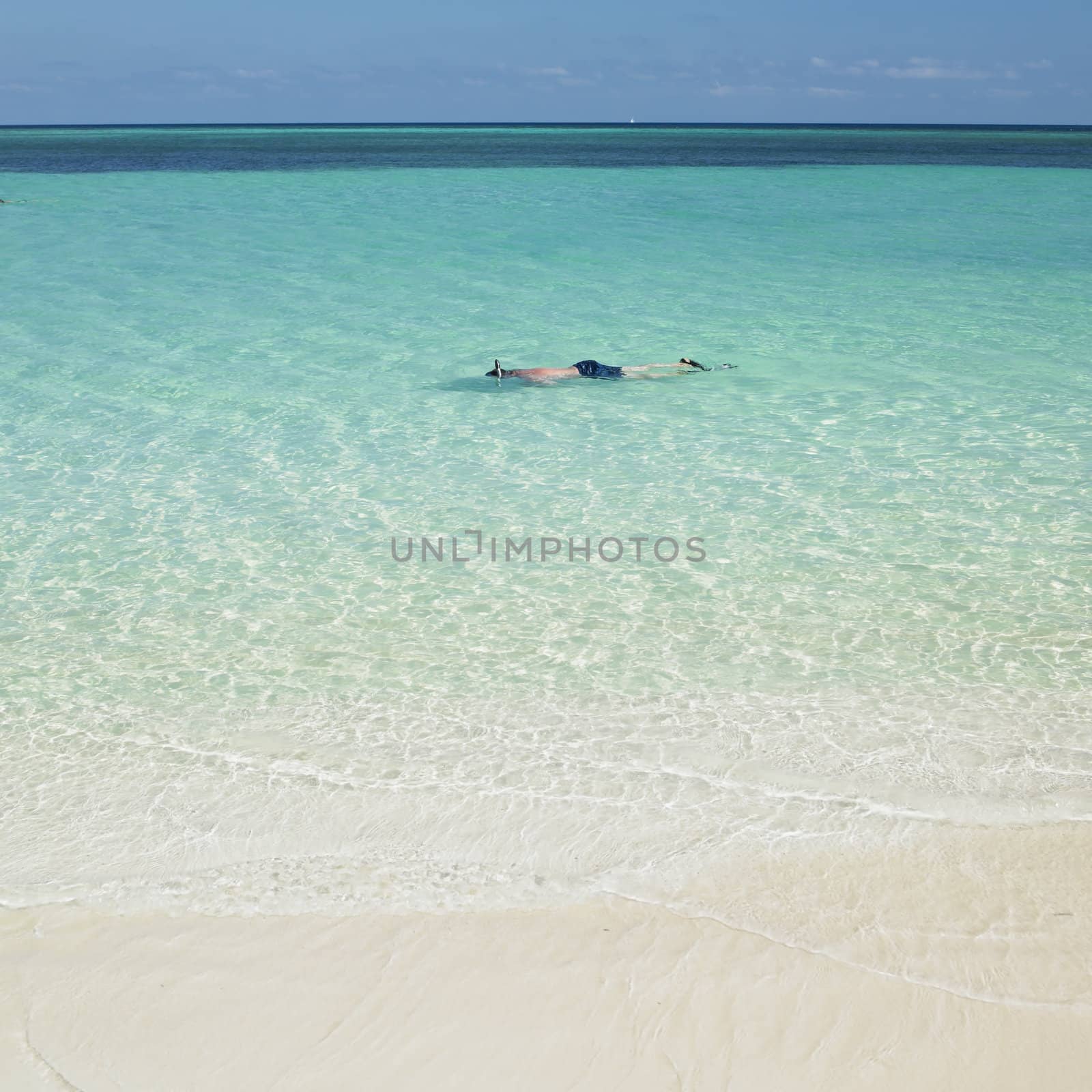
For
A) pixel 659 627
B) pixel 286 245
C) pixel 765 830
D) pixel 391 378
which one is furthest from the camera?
pixel 286 245

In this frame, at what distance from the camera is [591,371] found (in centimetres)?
1201

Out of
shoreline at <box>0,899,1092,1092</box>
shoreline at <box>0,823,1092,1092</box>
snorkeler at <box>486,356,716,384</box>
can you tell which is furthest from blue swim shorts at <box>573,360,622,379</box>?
shoreline at <box>0,899,1092,1092</box>

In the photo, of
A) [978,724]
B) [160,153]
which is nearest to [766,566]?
[978,724]

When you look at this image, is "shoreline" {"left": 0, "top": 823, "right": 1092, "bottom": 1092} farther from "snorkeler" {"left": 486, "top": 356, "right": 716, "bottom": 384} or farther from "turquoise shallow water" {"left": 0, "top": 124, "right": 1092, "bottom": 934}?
"snorkeler" {"left": 486, "top": 356, "right": 716, "bottom": 384}

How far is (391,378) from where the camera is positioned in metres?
12.1

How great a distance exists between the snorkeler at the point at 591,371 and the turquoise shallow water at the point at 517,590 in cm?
21

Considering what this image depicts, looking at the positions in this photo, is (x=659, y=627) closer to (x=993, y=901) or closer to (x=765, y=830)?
(x=765, y=830)

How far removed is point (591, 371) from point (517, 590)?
5.42 metres

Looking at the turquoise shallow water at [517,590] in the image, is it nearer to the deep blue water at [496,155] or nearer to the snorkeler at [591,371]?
the snorkeler at [591,371]

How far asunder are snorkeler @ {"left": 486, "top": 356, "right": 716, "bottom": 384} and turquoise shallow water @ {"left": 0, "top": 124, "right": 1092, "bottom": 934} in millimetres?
215

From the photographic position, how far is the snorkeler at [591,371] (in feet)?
39.0

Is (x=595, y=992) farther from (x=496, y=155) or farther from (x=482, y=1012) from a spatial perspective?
(x=496, y=155)

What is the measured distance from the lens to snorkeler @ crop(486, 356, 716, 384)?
11898mm

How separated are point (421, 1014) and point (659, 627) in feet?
10.4
